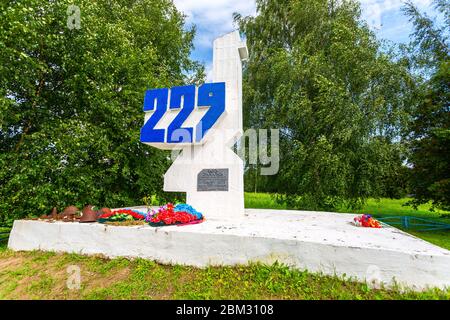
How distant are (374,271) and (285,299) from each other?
1.27 meters

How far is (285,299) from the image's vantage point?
11.0 feet

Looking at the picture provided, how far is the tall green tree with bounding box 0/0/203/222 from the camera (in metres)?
6.98

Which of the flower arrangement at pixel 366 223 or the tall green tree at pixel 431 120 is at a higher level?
the tall green tree at pixel 431 120

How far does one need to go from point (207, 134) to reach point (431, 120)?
9182mm

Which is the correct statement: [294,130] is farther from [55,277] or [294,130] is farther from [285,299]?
[55,277]

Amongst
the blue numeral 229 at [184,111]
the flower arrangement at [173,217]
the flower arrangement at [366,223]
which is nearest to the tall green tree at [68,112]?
the blue numeral 229 at [184,111]

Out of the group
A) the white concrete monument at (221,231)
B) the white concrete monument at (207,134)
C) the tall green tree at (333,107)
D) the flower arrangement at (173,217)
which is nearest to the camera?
the white concrete monument at (221,231)

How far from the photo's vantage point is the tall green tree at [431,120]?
877 centimetres

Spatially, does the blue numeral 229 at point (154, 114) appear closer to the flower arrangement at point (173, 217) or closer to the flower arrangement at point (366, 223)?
the flower arrangement at point (173, 217)

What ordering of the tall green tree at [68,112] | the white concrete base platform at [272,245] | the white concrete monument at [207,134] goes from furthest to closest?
the tall green tree at [68,112] → the white concrete monument at [207,134] → the white concrete base platform at [272,245]

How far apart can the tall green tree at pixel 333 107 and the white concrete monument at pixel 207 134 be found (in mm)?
4555

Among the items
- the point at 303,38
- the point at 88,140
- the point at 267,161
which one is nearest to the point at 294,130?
the point at 267,161

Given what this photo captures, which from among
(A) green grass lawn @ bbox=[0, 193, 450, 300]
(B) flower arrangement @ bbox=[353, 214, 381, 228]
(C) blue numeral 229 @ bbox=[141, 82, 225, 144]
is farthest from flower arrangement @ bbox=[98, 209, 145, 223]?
(B) flower arrangement @ bbox=[353, 214, 381, 228]

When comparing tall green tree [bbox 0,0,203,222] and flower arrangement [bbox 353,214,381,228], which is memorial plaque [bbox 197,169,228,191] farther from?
tall green tree [bbox 0,0,203,222]
